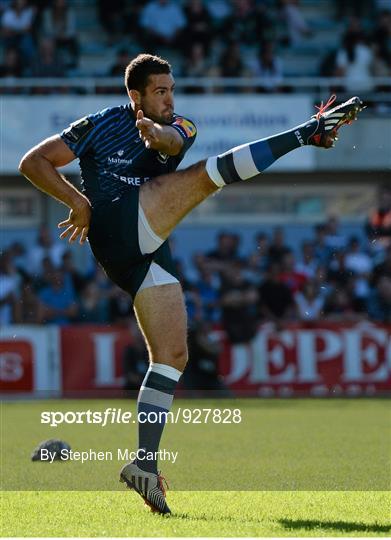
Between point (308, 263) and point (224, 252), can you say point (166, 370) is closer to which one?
point (308, 263)

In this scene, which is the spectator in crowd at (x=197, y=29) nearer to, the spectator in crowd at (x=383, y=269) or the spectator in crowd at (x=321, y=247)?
the spectator in crowd at (x=321, y=247)

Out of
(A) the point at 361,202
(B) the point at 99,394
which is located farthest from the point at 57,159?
(A) the point at 361,202

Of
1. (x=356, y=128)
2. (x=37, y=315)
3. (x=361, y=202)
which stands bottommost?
(x=37, y=315)

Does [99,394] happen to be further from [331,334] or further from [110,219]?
[110,219]

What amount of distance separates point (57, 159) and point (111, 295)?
32.3 ft

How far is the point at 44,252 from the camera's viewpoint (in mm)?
16359

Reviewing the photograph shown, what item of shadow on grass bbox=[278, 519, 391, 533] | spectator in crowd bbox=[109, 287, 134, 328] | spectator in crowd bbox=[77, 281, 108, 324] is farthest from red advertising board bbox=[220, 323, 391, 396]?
shadow on grass bbox=[278, 519, 391, 533]

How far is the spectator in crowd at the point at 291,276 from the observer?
16.0 metres

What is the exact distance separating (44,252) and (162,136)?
1095cm

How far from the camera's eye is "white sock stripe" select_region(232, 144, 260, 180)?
5586 millimetres

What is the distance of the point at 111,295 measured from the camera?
51.6 ft

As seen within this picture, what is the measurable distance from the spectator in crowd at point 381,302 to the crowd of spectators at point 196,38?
11.0 feet

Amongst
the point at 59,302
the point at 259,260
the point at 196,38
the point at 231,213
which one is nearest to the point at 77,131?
the point at 59,302

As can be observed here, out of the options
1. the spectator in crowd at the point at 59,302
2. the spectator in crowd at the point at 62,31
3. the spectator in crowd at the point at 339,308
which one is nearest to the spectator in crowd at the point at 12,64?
the spectator in crowd at the point at 62,31
